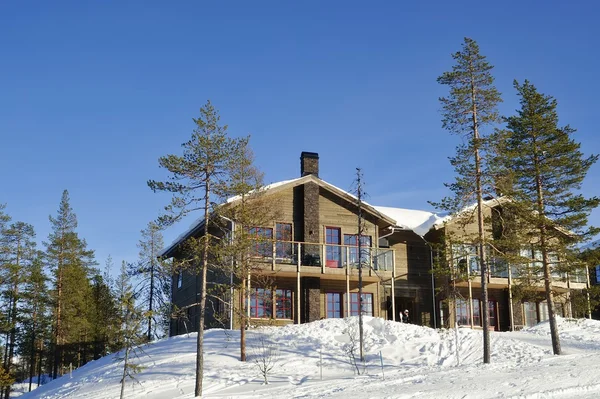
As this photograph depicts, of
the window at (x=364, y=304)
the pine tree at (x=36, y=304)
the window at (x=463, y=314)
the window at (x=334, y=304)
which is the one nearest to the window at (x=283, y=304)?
the window at (x=334, y=304)

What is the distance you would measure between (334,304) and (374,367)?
786 centimetres

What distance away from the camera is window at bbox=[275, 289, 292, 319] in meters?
27.8

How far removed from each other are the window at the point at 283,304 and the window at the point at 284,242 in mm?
1643

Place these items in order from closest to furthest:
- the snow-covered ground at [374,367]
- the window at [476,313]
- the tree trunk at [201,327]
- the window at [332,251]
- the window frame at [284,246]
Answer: the snow-covered ground at [374,367] → the tree trunk at [201,327] → the window frame at [284,246] → the window at [332,251] → the window at [476,313]

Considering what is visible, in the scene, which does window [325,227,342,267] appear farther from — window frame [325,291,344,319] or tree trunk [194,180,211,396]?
tree trunk [194,180,211,396]

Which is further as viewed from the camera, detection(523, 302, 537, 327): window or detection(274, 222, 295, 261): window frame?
detection(523, 302, 537, 327): window

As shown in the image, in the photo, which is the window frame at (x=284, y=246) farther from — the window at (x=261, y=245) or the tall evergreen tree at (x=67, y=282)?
the tall evergreen tree at (x=67, y=282)

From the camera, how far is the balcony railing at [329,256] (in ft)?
90.0

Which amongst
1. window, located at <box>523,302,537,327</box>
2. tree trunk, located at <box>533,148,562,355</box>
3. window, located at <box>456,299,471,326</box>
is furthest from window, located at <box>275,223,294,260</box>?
window, located at <box>523,302,537,327</box>

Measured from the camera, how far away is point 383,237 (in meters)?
30.9

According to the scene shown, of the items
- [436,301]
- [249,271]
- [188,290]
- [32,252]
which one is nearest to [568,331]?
[436,301]

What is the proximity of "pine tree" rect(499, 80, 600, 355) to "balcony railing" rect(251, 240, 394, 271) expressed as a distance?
668 cm

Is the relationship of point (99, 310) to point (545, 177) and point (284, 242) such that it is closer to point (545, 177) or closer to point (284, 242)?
point (284, 242)

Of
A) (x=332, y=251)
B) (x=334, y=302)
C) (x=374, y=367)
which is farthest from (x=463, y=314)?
(x=374, y=367)
